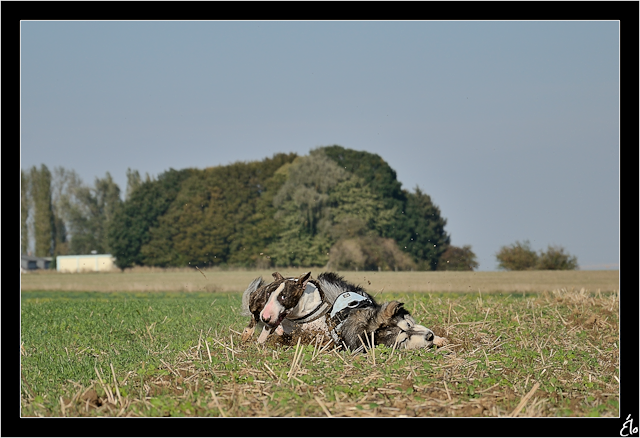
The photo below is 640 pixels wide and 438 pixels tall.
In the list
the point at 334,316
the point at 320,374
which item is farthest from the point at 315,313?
the point at 320,374

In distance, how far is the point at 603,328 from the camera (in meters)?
12.5

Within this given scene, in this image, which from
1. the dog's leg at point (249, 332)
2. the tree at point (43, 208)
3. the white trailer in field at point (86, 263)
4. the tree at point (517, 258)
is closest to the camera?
the dog's leg at point (249, 332)

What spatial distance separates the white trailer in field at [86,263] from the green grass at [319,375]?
53.5 metres

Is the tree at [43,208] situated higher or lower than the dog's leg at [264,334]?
higher

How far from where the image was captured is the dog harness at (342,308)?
8.77m

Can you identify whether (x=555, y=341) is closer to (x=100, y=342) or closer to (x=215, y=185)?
(x=100, y=342)

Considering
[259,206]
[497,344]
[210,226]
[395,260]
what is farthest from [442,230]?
[497,344]

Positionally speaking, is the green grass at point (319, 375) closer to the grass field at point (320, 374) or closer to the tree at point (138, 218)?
the grass field at point (320, 374)

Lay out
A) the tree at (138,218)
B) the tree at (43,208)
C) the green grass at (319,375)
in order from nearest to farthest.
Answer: the green grass at (319,375)
the tree at (138,218)
the tree at (43,208)

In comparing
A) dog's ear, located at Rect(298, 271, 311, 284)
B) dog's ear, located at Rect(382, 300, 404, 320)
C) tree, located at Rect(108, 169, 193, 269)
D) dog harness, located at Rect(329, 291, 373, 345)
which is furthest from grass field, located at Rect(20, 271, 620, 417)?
tree, located at Rect(108, 169, 193, 269)

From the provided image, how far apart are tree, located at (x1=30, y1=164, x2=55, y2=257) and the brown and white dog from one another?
209 ft

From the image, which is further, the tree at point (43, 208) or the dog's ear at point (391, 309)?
the tree at point (43, 208)

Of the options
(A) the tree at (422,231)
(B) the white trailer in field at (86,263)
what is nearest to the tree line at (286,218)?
(A) the tree at (422,231)

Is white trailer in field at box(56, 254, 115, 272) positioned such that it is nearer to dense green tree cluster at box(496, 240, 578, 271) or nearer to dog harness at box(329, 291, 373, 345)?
Result: dense green tree cluster at box(496, 240, 578, 271)
